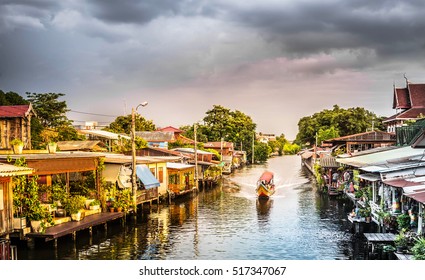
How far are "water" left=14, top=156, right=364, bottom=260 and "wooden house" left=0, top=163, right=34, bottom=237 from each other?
0.36m

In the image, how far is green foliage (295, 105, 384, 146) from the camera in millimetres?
8344

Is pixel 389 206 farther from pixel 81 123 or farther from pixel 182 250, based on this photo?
pixel 81 123

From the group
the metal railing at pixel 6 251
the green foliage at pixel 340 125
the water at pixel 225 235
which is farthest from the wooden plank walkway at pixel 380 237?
the metal railing at pixel 6 251

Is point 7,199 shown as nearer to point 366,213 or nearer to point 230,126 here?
point 230,126

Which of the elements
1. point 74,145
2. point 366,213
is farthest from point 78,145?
point 366,213

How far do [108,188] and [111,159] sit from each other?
1.94 ft

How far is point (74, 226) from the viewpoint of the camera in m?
7.47

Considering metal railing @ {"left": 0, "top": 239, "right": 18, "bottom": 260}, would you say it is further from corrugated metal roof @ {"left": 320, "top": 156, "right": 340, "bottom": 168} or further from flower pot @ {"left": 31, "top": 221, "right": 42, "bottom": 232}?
corrugated metal roof @ {"left": 320, "top": 156, "right": 340, "bottom": 168}

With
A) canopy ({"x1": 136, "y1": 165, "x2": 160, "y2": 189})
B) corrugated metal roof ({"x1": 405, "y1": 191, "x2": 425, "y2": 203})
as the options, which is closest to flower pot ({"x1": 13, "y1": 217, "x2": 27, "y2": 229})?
canopy ({"x1": 136, "y1": 165, "x2": 160, "y2": 189})

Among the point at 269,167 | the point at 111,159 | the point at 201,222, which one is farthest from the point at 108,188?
the point at 269,167

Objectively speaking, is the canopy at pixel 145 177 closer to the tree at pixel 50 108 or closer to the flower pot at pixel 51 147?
the flower pot at pixel 51 147

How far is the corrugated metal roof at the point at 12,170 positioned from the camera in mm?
6262

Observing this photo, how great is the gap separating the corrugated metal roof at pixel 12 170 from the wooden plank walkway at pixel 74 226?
798 millimetres

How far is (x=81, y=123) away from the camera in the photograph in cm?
656
